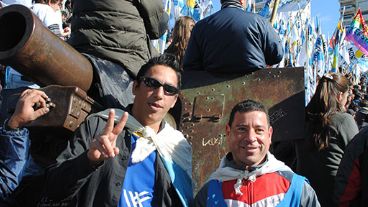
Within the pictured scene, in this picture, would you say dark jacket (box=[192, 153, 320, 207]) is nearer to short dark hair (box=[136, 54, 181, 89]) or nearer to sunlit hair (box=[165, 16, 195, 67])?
short dark hair (box=[136, 54, 181, 89])

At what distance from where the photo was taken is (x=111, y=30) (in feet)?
9.59

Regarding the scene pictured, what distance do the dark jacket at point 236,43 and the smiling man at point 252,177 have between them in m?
0.94

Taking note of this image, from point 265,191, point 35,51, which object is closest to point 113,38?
point 35,51

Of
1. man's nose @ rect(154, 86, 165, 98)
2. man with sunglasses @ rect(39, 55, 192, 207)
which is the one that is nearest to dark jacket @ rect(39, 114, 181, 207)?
man with sunglasses @ rect(39, 55, 192, 207)

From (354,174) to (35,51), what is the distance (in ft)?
6.75

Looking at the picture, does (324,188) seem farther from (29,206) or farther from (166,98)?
(29,206)

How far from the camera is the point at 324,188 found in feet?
11.1

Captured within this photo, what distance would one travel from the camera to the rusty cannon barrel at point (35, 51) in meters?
2.08

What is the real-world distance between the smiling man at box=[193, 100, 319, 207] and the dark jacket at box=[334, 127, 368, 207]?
0.67 meters

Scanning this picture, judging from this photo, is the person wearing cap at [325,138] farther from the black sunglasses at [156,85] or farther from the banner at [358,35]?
the banner at [358,35]

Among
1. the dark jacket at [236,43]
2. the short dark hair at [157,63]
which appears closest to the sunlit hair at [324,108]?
the dark jacket at [236,43]

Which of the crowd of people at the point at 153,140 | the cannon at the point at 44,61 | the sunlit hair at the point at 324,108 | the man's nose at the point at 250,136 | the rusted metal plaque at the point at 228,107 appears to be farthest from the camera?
the sunlit hair at the point at 324,108

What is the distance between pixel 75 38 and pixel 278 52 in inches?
60.4

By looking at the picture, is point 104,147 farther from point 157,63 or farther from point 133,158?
point 157,63
